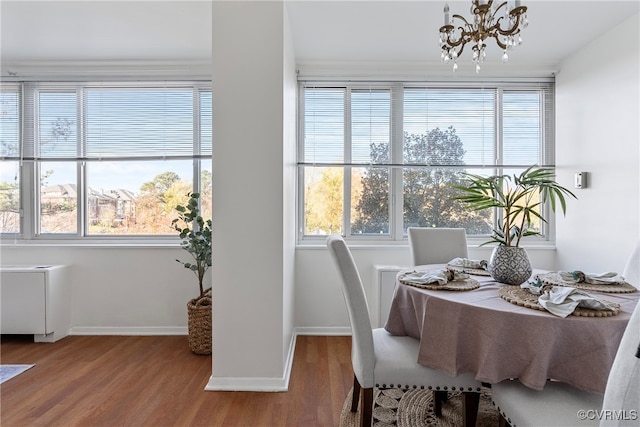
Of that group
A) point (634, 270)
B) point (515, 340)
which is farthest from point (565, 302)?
point (634, 270)

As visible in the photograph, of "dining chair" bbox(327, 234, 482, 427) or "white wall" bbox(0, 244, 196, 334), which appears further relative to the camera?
"white wall" bbox(0, 244, 196, 334)

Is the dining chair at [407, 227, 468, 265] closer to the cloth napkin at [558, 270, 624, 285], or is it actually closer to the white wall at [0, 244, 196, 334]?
the cloth napkin at [558, 270, 624, 285]

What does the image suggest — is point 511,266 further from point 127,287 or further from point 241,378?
point 127,287

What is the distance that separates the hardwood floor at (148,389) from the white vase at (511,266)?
120cm

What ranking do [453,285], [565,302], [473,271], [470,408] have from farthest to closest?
1. [473,271]
2. [453,285]
3. [470,408]
4. [565,302]

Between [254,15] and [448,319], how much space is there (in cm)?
210

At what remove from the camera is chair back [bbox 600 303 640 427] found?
2.76 feet

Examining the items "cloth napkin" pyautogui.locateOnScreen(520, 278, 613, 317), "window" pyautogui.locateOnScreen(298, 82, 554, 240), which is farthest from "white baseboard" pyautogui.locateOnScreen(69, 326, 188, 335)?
"cloth napkin" pyautogui.locateOnScreen(520, 278, 613, 317)

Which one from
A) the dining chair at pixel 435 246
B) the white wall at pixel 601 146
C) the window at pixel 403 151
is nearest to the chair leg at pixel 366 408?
the dining chair at pixel 435 246

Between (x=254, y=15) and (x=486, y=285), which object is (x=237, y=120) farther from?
(x=486, y=285)

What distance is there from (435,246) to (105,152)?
3.22 meters

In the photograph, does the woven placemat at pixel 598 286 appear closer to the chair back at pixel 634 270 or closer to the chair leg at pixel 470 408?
the chair back at pixel 634 270

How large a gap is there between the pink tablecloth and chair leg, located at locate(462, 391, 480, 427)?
0.49 ft

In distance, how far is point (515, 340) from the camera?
4.28 ft
